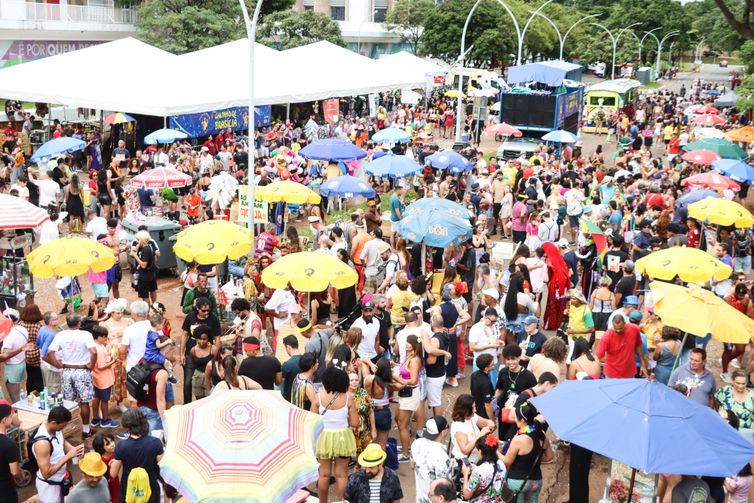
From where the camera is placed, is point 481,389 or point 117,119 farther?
point 117,119

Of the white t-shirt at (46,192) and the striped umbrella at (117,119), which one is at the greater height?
the striped umbrella at (117,119)

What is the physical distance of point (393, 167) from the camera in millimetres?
17172

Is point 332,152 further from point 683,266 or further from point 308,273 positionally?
point 683,266

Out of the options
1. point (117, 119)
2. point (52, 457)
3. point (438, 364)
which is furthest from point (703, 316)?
point (117, 119)

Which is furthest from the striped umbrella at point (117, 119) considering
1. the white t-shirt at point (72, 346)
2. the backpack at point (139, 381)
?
the backpack at point (139, 381)

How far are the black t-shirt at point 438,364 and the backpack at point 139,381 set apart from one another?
291cm

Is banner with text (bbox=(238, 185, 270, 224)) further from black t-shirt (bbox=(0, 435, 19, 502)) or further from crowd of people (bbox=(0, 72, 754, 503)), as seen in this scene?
black t-shirt (bbox=(0, 435, 19, 502))

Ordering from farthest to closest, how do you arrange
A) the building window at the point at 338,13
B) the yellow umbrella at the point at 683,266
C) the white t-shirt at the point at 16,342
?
the building window at the point at 338,13
the yellow umbrella at the point at 683,266
the white t-shirt at the point at 16,342

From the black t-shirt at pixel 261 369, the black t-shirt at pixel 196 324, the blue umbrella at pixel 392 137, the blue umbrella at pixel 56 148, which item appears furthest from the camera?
the blue umbrella at pixel 392 137

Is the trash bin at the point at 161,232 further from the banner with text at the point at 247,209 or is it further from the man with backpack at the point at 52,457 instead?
the man with backpack at the point at 52,457

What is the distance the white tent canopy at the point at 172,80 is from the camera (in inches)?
906

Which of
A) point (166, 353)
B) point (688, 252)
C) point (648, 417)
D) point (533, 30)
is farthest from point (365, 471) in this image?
point (533, 30)

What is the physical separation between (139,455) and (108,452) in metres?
0.44

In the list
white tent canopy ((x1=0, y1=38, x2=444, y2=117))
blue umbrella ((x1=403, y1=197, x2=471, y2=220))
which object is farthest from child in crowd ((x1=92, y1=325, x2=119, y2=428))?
white tent canopy ((x1=0, y1=38, x2=444, y2=117))
